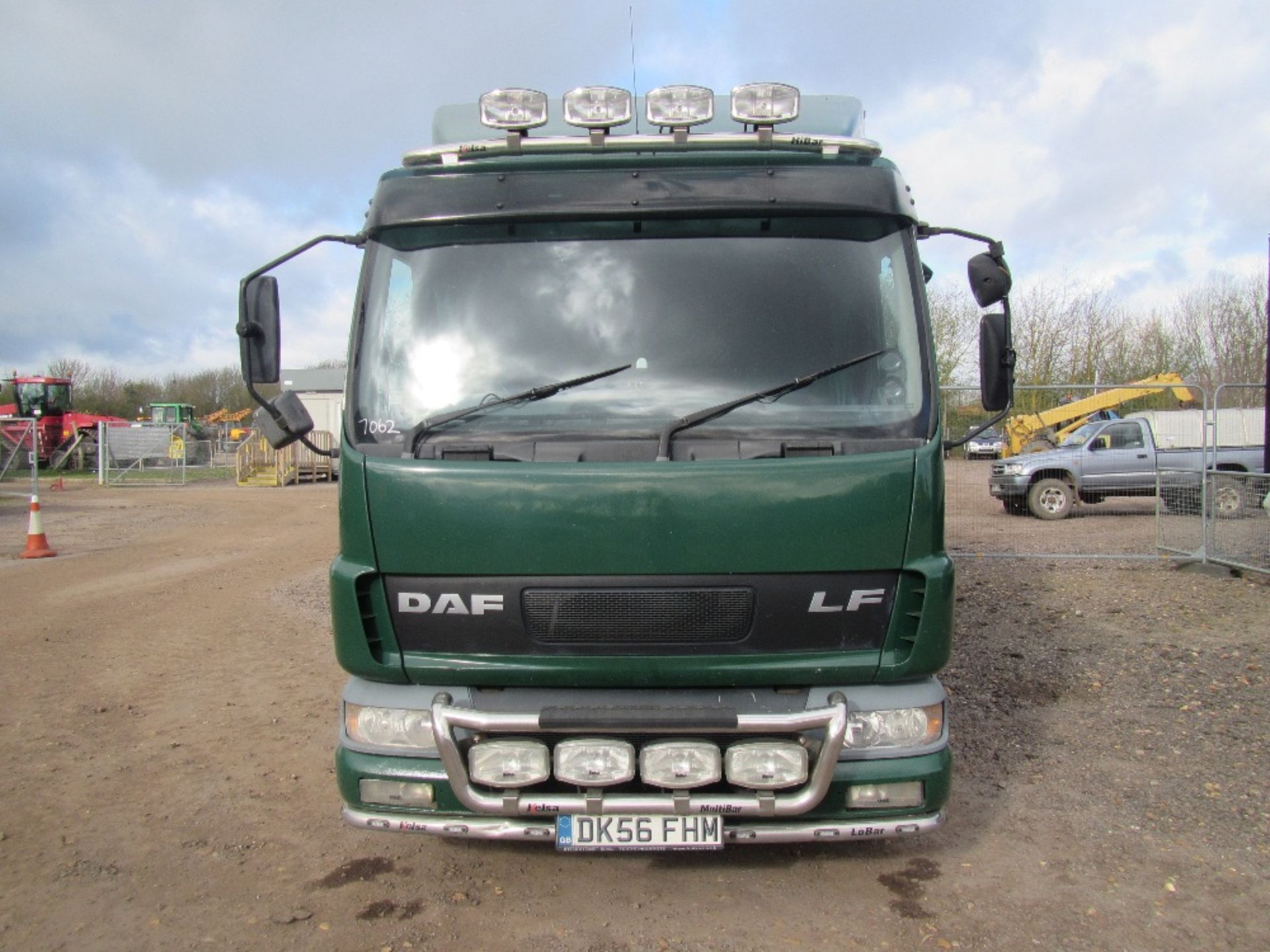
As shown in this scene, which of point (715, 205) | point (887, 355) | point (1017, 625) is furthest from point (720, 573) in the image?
point (1017, 625)

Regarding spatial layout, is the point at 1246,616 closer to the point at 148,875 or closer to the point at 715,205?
the point at 715,205

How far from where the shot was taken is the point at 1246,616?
305 inches

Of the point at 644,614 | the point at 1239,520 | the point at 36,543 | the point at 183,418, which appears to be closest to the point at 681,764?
the point at 644,614

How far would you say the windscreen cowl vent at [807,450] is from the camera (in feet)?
10.4

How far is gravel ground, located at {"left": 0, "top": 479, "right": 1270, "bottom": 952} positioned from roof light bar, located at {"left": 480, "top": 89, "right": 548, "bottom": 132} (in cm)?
293

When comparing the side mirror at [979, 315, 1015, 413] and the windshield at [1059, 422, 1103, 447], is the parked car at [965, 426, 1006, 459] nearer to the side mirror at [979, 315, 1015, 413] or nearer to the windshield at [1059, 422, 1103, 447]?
the windshield at [1059, 422, 1103, 447]

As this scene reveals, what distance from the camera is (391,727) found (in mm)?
3264

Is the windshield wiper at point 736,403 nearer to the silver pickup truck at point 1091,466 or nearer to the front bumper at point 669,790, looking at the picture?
the front bumper at point 669,790

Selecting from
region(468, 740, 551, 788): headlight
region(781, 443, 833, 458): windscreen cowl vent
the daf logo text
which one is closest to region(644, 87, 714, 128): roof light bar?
region(781, 443, 833, 458): windscreen cowl vent

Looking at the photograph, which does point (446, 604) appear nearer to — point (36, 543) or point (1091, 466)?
point (36, 543)

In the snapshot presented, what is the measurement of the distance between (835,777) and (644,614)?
832 millimetres

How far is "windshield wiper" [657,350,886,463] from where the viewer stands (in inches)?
126

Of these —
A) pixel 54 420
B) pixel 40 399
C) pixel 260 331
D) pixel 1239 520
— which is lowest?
pixel 1239 520

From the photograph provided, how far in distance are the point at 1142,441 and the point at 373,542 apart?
640 inches
